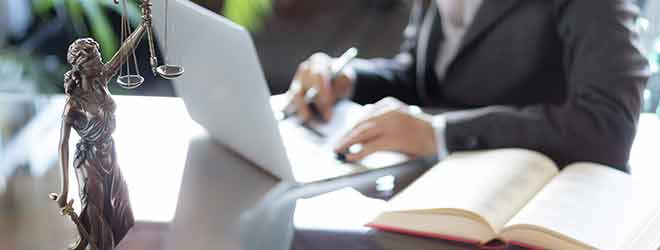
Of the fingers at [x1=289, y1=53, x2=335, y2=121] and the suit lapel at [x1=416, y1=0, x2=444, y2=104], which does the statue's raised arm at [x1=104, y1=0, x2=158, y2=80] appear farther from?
the suit lapel at [x1=416, y1=0, x2=444, y2=104]

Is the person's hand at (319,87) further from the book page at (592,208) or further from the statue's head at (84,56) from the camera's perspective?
the statue's head at (84,56)

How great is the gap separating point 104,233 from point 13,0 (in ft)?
4.05

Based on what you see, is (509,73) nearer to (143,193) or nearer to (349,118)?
(349,118)

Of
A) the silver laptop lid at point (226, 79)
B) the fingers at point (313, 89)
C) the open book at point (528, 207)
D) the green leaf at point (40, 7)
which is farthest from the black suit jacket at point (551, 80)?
the green leaf at point (40, 7)

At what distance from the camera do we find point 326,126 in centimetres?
146

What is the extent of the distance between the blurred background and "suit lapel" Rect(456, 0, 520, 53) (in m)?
0.22

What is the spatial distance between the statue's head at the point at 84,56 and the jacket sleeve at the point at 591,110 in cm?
65

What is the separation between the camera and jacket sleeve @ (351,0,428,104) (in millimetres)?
1817

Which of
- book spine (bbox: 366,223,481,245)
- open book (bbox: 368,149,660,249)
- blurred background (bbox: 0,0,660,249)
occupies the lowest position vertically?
blurred background (bbox: 0,0,660,249)

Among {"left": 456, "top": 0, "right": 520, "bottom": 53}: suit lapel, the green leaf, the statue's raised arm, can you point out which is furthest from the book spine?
the green leaf

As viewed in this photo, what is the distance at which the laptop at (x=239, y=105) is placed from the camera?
112 cm

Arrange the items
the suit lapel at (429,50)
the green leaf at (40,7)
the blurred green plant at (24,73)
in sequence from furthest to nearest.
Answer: the green leaf at (40,7) → the suit lapel at (429,50) → the blurred green plant at (24,73)

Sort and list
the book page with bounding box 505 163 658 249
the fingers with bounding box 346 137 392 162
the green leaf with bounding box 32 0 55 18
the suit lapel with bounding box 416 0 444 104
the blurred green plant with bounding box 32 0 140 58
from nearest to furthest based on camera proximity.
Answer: the book page with bounding box 505 163 658 249 < the fingers with bounding box 346 137 392 162 < the blurred green plant with bounding box 32 0 140 58 < the suit lapel with bounding box 416 0 444 104 < the green leaf with bounding box 32 0 55 18

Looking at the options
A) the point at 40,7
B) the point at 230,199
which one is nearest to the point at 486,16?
the point at 230,199
